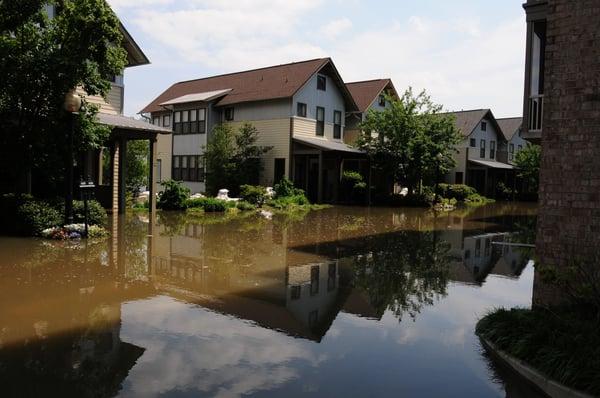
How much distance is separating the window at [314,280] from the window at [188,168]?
25.5 m

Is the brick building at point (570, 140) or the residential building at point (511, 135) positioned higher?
the residential building at point (511, 135)

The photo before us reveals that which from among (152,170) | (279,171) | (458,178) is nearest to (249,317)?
(152,170)

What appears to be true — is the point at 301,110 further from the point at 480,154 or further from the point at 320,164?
the point at 480,154

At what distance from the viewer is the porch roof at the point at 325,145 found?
1247 inches

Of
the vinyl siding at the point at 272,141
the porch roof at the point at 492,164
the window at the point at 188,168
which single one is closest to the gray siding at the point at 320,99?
the vinyl siding at the point at 272,141

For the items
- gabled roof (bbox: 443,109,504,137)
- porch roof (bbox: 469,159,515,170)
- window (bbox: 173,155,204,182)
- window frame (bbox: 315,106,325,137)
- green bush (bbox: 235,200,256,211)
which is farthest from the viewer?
gabled roof (bbox: 443,109,504,137)

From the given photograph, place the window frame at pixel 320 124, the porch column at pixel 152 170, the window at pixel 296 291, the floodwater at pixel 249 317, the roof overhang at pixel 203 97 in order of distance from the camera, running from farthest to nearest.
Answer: the roof overhang at pixel 203 97 < the window frame at pixel 320 124 < the porch column at pixel 152 170 < the window at pixel 296 291 < the floodwater at pixel 249 317

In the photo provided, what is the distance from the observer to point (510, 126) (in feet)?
185

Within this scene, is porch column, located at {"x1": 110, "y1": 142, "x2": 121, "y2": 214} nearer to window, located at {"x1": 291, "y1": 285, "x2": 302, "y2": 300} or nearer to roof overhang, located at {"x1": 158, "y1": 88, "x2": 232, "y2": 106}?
window, located at {"x1": 291, "y1": 285, "x2": 302, "y2": 300}

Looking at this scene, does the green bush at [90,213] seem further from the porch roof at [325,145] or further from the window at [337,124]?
the window at [337,124]

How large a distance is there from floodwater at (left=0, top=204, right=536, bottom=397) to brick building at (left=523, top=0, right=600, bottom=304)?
3.43 ft

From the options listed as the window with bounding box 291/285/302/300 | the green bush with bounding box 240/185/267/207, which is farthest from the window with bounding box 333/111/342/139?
the window with bounding box 291/285/302/300

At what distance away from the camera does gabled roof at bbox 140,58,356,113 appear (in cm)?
3362

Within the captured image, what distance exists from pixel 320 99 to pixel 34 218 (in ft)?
77.3
